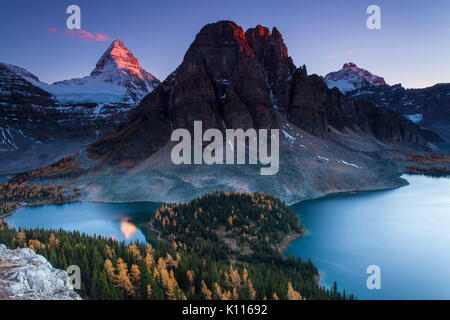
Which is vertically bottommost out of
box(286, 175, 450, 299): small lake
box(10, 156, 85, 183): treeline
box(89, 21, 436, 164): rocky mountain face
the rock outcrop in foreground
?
box(286, 175, 450, 299): small lake

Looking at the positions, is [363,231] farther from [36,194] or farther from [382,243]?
[36,194]

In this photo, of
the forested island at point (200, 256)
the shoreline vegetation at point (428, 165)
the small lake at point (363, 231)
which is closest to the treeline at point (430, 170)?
the shoreline vegetation at point (428, 165)

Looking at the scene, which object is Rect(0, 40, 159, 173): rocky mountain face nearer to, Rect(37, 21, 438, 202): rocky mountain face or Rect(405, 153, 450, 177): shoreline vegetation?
Rect(37, 21, 438, 202): rocky mountain face

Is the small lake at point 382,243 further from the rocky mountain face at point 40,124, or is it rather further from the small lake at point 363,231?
the rocky mountain face at point 40,124

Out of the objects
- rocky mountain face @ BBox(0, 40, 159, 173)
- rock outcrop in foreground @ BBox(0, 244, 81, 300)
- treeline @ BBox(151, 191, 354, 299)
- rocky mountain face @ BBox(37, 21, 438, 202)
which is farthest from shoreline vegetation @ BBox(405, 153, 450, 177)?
rocky mountain face @ BBox(0, 40, 159, 173)

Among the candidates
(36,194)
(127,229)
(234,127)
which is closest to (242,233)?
(127,229)
